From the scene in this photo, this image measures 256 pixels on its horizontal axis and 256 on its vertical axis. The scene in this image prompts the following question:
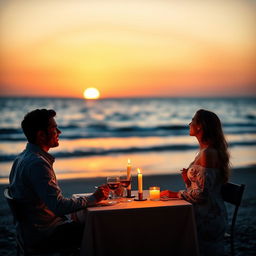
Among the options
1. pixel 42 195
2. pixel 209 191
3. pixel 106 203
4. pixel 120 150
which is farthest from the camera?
pixel 120 150

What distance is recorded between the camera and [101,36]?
24.4 metres

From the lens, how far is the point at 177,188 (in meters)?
6.93

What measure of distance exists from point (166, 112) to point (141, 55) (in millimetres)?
3947

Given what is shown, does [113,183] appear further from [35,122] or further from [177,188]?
[177,188]

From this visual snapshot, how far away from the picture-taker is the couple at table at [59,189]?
2703 mm

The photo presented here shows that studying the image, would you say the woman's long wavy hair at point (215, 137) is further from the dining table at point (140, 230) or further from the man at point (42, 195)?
the man at point (42, 195)

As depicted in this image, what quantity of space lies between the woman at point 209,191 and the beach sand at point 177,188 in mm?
1078

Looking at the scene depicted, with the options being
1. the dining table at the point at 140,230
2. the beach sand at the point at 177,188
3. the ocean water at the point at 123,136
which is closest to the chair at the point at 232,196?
the dining table at the point at 140,230

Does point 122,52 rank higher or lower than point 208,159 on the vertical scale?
higher

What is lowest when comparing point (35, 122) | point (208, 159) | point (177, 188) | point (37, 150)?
point (177, 188)

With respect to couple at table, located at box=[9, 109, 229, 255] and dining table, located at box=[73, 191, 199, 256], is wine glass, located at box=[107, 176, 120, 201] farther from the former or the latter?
dining table, located at box=[73, 191, 199, 256]

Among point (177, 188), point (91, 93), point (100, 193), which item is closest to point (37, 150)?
point (100, 193)

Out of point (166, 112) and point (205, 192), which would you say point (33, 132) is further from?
point (166, 112)

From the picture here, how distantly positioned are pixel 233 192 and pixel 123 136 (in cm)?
1371
